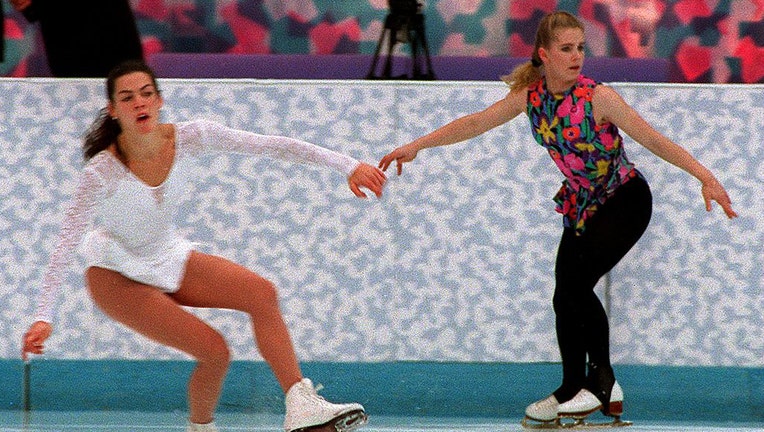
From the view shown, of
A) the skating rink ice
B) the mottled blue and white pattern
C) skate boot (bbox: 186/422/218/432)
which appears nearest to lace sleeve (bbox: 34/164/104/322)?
skate boot (bbox: 186/422/218/432)

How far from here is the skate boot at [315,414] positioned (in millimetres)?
3139

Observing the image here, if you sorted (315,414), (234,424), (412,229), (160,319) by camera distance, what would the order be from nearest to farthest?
(315,414)
(160,319)
(234,424)
(412,229)

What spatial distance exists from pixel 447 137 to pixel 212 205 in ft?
2.95

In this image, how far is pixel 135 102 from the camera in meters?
3.34

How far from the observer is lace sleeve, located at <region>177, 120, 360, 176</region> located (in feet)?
10.7

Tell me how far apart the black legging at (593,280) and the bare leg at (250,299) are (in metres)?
0.94

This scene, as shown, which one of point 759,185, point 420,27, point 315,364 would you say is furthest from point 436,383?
point 420,27

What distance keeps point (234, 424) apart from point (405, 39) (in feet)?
6.46

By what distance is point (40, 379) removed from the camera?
432 centimetres

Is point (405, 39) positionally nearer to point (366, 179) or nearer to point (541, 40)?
point (541, 40)

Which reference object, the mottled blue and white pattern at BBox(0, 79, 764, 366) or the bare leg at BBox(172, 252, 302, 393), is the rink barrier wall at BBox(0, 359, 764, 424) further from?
the bare leg at BBox(172, 252, 302, 393)

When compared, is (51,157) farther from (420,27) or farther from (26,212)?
(420,27)

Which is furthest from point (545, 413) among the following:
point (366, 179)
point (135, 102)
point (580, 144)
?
point (135, 102)

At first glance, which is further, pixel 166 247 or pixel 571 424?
pixel 571 424
